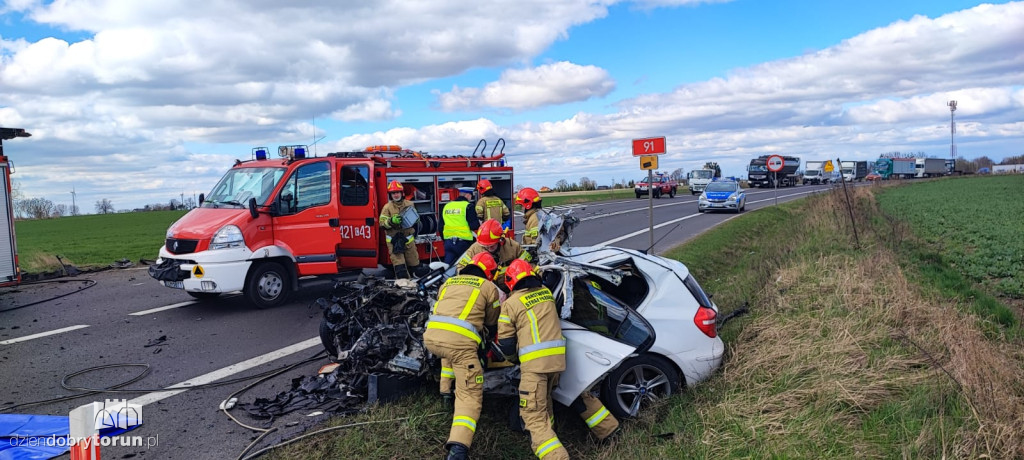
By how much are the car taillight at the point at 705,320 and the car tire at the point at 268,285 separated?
618 centimetres

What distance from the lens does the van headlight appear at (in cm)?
861

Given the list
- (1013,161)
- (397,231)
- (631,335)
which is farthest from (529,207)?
(1013,161)

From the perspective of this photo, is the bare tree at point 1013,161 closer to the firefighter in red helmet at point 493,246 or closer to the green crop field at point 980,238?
the green crop field at point 980,238

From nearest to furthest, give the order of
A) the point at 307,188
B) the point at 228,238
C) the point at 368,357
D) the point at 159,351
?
the point at 368,357 < the point at 159,351 < the point at 228,238 < the point at 307,188

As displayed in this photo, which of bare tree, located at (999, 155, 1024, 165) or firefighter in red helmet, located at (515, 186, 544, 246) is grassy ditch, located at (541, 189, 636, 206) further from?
bare tree, located at (999, 155, 1024, 165)

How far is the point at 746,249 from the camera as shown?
15891mm

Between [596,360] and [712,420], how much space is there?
38.5 inches

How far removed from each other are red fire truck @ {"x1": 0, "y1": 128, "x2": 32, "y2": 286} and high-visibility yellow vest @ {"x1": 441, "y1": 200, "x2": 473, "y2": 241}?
682 cm

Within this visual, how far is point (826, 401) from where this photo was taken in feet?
15.9

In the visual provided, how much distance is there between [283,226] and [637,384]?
5879 millimetres

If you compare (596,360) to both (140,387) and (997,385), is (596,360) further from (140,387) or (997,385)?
(140,387)

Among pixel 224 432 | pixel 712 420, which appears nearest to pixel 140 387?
pixel 224 432

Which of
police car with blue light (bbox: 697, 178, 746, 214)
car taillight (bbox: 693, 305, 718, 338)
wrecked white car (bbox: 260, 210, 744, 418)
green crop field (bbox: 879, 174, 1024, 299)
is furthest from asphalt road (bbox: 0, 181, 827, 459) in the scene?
police car with blue light (bbox: 697, 178, 746, 214)

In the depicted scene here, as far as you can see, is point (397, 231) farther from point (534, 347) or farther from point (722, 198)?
point (722, 198)
